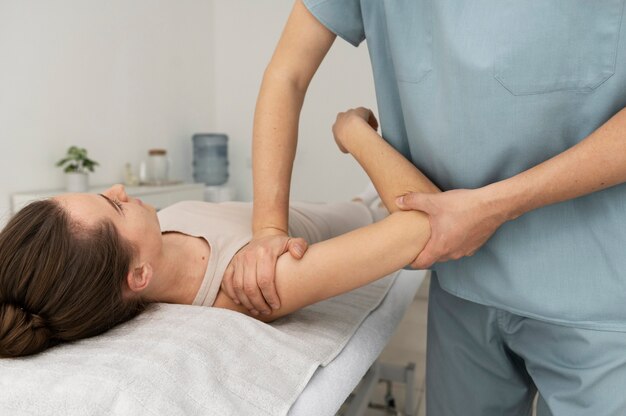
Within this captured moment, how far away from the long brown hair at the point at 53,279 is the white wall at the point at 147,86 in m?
1.85

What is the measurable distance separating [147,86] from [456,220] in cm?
355

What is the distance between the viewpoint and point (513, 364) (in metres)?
1.13

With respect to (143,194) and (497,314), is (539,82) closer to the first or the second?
(497,314)

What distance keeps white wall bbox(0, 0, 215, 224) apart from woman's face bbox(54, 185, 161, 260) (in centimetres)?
169

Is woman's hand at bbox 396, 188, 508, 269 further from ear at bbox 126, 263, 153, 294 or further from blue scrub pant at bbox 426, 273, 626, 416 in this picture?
ear at bbox 126, 263, 153, 294

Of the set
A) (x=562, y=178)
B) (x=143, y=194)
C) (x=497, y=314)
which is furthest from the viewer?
(x=143, y=194)

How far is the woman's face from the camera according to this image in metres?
1.02

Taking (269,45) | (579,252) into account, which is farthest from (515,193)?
(269,45)

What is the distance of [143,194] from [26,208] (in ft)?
8.33

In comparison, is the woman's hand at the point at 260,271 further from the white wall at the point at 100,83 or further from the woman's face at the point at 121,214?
the white wall at the point at 100,83

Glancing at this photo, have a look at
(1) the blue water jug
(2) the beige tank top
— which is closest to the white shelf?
(1) the blue water jug

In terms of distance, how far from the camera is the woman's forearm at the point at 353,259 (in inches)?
39.8

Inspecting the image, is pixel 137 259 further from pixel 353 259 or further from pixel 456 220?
pixel 456 220

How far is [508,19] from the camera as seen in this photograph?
89 cm
